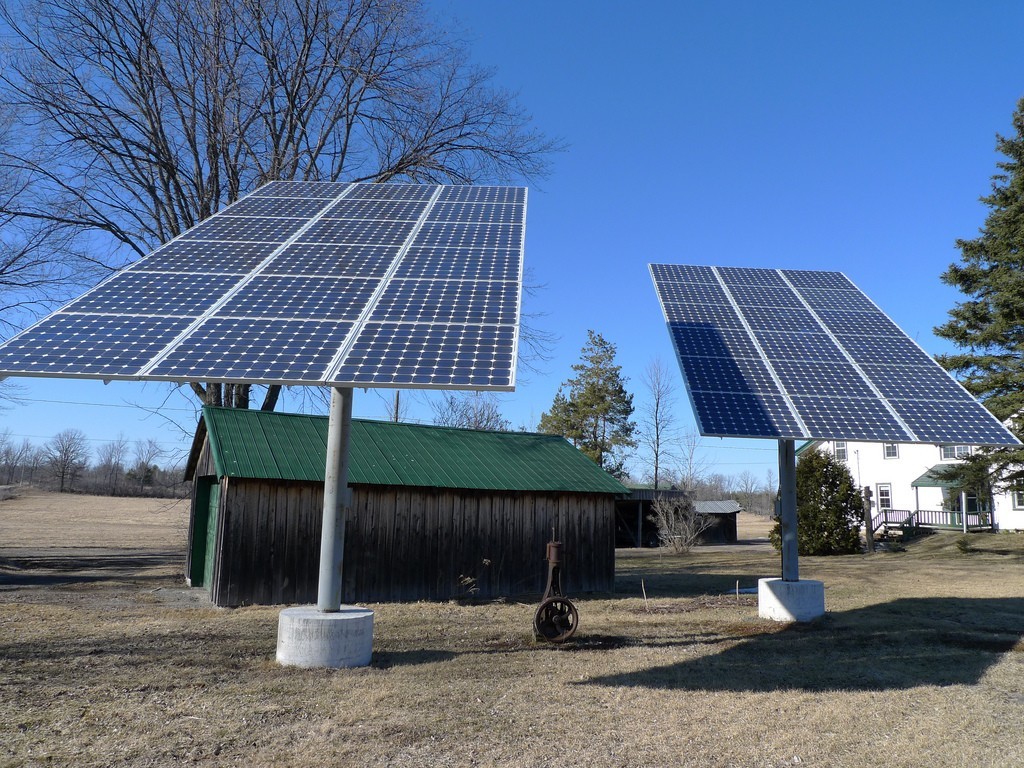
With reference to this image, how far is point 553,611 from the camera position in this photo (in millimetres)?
11094

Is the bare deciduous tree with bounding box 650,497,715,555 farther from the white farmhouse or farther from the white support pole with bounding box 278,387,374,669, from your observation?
the white support pole with bounding box 278,387,374,669

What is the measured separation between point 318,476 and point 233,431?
7.89ft

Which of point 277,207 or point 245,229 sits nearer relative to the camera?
point 245,229

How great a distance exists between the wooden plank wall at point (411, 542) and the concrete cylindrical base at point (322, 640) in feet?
16.8

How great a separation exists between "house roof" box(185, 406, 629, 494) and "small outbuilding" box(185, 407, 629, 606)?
4cm

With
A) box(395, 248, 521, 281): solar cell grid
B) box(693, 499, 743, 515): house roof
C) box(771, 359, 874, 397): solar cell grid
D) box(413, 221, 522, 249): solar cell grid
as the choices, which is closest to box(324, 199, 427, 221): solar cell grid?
box(413, 221, 522, 249): solar cell grid

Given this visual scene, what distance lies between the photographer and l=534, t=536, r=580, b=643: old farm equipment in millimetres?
10625

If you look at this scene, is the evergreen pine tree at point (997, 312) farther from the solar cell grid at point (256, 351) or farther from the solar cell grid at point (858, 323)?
the solar cell grid at point (256, 351)

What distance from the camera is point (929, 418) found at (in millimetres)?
11375

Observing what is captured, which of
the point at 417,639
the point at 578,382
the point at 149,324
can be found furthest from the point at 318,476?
the point at 578,382

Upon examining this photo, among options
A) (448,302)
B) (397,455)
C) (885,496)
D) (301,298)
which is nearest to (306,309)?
(301,298)

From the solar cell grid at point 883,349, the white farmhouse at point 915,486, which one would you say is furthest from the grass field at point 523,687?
the white farmhouse at point 915,486

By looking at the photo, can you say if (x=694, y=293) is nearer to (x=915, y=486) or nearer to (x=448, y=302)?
(x=448, y=302)

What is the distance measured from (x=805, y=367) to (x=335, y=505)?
8.54m
